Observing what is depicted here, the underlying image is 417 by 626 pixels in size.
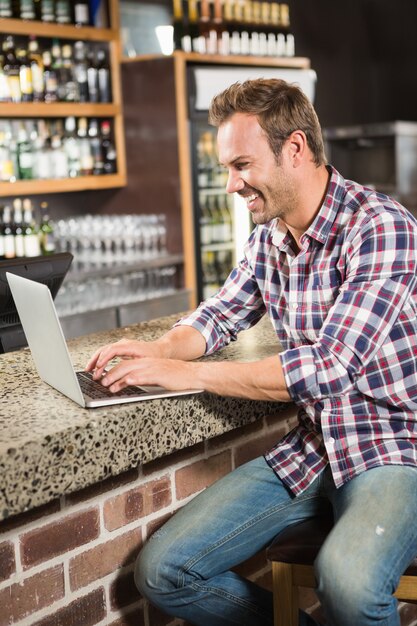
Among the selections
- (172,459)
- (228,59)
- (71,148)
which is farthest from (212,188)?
(172,459)

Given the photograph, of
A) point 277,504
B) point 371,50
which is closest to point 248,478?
point 277,504

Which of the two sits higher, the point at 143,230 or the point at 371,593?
the point at 143,230

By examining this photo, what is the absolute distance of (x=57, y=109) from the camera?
463 centimetres

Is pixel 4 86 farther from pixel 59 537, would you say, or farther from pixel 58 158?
pixel 59 537

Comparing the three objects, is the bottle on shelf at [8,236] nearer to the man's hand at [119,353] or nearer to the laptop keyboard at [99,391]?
the man's hand at [119,353]

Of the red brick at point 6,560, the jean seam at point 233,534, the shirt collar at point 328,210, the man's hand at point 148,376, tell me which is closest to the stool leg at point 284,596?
the jean seam at point 233,534

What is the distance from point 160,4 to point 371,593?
15.5 feet

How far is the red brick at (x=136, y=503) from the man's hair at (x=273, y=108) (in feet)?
2.63

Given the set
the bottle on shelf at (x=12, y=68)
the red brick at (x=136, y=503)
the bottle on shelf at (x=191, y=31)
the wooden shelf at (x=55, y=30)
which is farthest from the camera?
the bottle on shelf at (x=191, y=31)

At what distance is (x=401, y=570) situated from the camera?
146 centimetres

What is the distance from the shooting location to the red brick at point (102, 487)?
1.63 m

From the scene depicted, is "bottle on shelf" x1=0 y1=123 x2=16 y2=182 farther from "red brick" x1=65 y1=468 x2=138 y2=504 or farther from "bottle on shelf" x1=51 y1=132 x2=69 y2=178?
"red brick" x1=65 y1=468 x2=138 y2=504

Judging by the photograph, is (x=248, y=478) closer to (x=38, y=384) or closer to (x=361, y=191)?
(x=38, y=384)

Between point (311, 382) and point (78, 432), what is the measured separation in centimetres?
46
